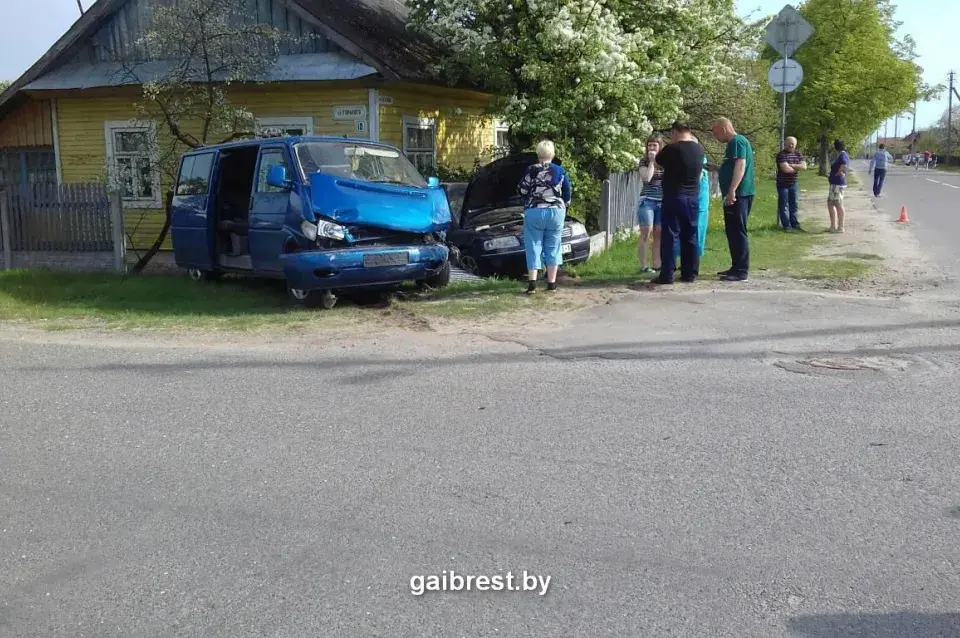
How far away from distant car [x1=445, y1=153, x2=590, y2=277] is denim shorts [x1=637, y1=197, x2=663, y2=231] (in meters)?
1.11

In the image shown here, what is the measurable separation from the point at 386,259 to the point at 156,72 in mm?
8712

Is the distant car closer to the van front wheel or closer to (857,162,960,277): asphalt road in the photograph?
the van front wheel

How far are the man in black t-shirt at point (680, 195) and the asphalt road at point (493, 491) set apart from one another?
9.26ft

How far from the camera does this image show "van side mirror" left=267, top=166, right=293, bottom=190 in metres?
8.97

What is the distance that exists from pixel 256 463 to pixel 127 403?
5.72 ft

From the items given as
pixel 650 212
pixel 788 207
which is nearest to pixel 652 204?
pixel 650 212

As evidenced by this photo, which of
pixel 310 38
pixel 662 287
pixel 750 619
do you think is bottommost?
pixel 750 619

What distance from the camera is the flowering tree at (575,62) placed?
43.1ft

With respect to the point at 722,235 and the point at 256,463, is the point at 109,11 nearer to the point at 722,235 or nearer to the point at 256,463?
the point at 722,235

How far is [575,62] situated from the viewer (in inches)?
522

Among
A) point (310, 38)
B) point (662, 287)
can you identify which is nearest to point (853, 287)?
point (662, 287)

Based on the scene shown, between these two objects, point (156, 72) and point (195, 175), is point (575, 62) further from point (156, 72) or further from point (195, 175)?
point (156, 72)

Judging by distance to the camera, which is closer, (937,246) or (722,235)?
(937,246)

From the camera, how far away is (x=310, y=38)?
15.2 metres
